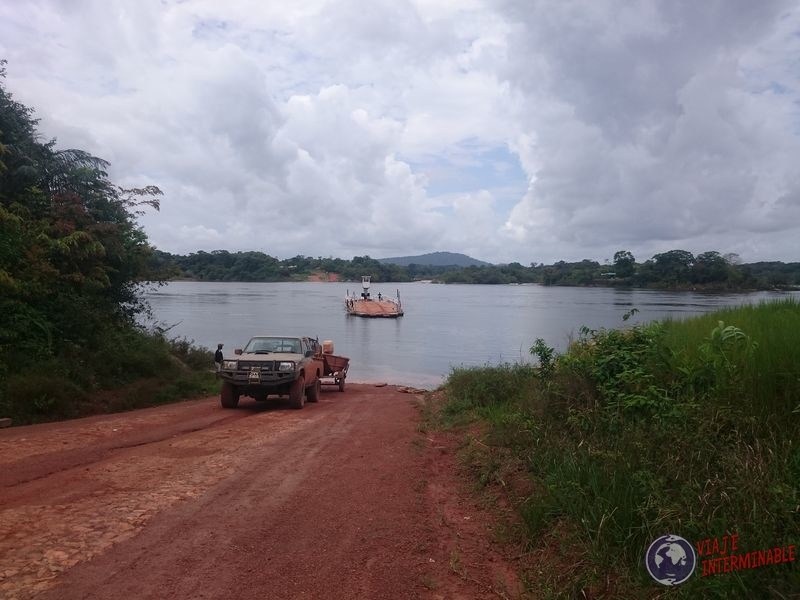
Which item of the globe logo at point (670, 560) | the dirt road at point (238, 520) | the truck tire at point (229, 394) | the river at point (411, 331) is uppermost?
the globe logo at point (670, 560)

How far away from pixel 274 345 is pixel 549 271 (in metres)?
133

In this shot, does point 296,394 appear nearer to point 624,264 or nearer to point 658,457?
point 658,457

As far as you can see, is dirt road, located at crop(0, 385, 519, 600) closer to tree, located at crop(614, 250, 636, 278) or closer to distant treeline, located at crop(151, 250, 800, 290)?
distant treeline, located at crop(151, 250, 800, 290)

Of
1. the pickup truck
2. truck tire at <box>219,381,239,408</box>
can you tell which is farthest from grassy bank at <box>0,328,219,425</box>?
the pickup truck

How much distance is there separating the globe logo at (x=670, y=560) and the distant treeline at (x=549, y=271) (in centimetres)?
1897

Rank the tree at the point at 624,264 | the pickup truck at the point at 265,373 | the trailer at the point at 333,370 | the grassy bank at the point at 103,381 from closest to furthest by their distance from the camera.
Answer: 1. the grassy bank at the point at 103,381
2. the pickup truck at the point at 265,373
3. the trailer at the point at 333,370
4. the tree at the point at 624,264

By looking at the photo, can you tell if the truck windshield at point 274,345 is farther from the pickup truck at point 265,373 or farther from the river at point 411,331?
the river at point 411,331

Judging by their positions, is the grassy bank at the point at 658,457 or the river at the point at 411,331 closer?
the grassy bank at the point at 658,457

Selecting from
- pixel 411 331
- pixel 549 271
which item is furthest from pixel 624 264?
pixel 549 271

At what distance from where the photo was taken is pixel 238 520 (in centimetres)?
582

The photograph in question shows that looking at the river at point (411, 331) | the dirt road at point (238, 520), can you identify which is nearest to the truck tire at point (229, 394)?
the dirt road at point (238, 520)

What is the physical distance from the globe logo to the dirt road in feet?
3.75

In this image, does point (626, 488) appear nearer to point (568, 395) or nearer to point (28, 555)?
point (568, 395)

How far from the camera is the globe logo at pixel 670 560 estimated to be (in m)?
3.84
